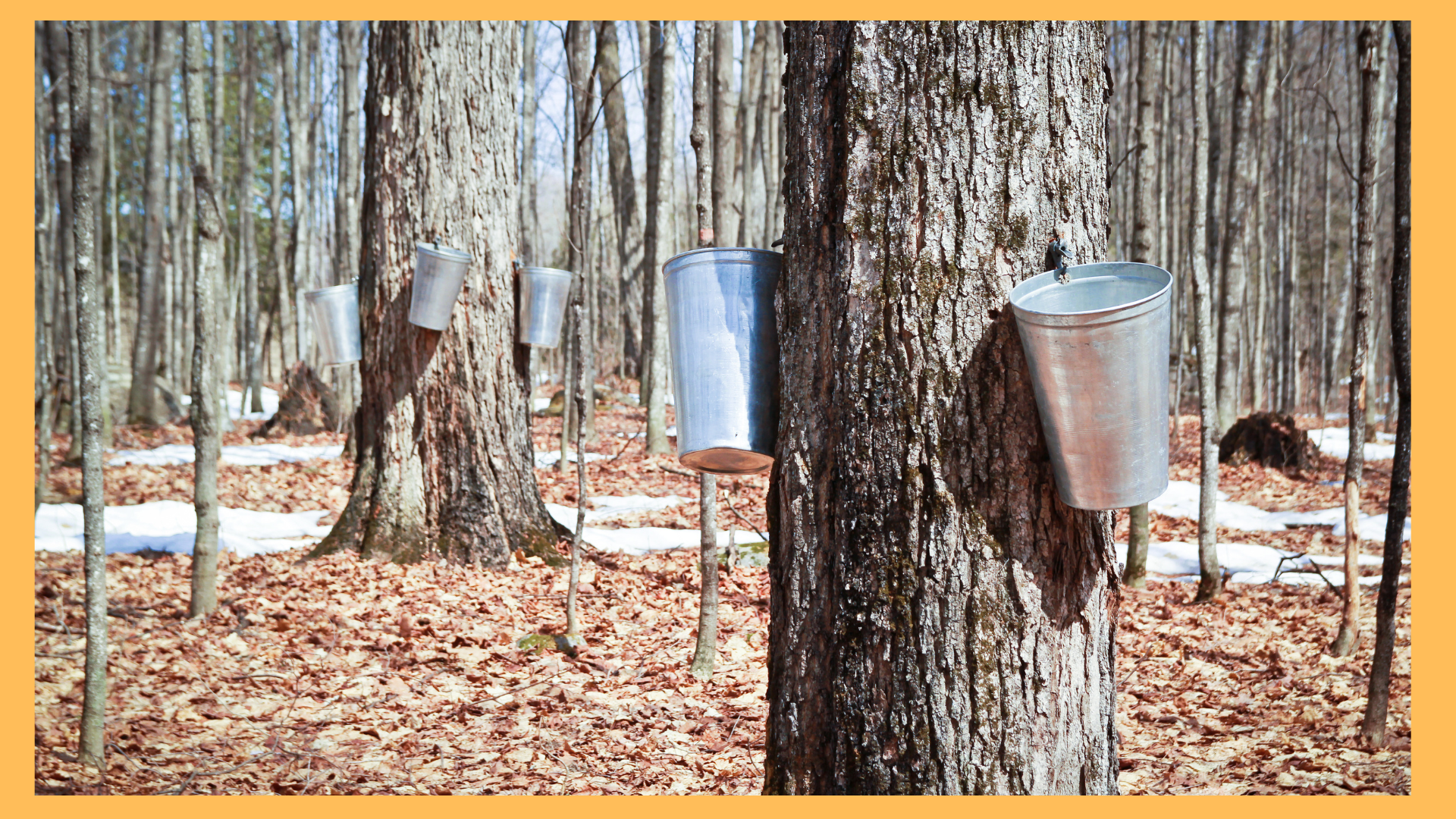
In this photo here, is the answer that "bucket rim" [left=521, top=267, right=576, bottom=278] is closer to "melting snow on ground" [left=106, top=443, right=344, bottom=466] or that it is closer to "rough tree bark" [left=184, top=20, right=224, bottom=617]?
"rough tree bark" [left=184, top=20, right=224, bottom=617]

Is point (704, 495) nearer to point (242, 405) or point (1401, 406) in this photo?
point (1401, 406)

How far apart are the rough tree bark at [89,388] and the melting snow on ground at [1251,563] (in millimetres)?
4793

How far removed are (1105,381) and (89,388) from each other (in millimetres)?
2709

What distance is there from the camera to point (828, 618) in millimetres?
1558

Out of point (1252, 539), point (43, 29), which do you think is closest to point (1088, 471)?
point (1252, 539)

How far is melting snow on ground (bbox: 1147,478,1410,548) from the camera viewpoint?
6.72 meters

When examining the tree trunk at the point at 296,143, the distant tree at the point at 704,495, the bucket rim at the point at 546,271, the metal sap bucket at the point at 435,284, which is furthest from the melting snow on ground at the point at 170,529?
the tree trunk at the point at 296,143

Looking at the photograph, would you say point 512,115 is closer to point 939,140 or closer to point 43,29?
point 939,140

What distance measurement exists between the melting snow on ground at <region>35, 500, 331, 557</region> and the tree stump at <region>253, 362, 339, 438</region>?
15.3 feet

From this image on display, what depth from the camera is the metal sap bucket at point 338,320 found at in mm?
4805

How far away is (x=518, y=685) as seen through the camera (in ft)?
11.4

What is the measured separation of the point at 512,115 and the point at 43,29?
19.7 ft

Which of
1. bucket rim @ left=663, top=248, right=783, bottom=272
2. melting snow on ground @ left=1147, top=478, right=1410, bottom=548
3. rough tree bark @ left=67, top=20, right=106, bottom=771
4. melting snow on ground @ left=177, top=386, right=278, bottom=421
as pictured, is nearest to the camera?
bucket rim @ left=663, top=248, right=783, bottom=272

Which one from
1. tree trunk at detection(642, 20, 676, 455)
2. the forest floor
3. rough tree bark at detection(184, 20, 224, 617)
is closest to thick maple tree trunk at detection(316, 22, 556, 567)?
the forest floor
